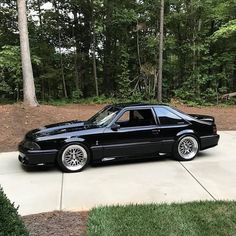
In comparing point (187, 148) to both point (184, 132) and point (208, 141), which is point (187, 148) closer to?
point (184, 132)

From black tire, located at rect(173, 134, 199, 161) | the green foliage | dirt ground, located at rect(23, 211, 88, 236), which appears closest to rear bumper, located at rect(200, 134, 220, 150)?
black tire, located at rect(173, 134, 199, 161)

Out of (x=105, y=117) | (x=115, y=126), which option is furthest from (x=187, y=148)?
(x=105, y=117)

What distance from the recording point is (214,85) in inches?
835

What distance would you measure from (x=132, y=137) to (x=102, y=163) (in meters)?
0.88

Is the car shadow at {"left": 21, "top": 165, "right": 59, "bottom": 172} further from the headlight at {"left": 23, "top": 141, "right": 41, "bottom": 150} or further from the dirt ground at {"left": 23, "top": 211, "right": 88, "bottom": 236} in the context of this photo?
the dirt ground at {"left": 23, "top": 211, "right": 88, "bottom": 236}

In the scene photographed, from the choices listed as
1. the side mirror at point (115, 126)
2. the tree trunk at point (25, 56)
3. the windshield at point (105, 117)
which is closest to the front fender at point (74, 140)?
the windshield at point (105, 117)

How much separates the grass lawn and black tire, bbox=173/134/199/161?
2.91 metres

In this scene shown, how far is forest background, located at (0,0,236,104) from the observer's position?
68.5 feet

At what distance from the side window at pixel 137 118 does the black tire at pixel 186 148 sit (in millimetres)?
740

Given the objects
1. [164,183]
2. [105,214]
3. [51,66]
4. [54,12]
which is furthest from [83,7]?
[105,214]

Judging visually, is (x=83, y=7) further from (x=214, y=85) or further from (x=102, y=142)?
(x=102, y=142)

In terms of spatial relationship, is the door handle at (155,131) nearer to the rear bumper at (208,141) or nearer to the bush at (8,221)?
the rear bumper at (208,141)

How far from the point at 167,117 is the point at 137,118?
2.19 feet

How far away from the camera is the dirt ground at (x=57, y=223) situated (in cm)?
468
